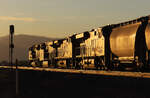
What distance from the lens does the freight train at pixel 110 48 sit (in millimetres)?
19062

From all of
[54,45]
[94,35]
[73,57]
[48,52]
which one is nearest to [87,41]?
[94,35]

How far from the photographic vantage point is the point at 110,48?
2277 cm

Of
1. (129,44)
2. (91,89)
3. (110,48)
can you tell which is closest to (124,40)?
(129,44)

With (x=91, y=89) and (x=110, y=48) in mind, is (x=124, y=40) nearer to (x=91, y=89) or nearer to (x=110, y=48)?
(x=110, y=48)

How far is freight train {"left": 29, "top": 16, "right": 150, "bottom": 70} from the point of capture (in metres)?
19.1

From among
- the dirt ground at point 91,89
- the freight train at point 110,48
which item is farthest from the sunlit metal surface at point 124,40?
the dirt ground at point 91,89

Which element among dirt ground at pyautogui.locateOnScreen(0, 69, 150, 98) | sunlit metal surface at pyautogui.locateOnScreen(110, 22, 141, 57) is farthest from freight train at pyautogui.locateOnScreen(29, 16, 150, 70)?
dirt ground at pyautogui.locateOnScreen(0, 69, 150, 98)

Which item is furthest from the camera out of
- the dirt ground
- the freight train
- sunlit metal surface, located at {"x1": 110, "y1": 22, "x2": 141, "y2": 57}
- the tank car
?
sunlit metal surface, located at {"x1": 110, "y1": 22, "x2": 141, "y2": 57}

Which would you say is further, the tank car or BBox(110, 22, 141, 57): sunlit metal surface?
BBox(110, 22, 141, 57): sunlit metal surface

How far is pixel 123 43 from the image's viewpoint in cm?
2042

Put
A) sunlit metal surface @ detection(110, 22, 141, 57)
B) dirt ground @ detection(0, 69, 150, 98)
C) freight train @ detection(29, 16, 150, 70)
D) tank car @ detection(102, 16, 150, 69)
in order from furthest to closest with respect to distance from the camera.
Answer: sunlit metal surface @ detection(110, 22, 141, 57) → freight train @ detection(29, 16, 150, 70) → tank car @ detection(102, 16, 150, 69) → dirt ground @ detection(0, 69, 150, 98)

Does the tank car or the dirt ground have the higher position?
the tank car

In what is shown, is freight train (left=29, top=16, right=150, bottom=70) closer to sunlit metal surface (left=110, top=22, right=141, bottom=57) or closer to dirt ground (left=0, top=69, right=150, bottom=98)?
sunlit metal surface (left=110, top=22, right=141, bottom=57)

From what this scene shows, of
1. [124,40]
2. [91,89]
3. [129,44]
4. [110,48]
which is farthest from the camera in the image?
[110,48]
